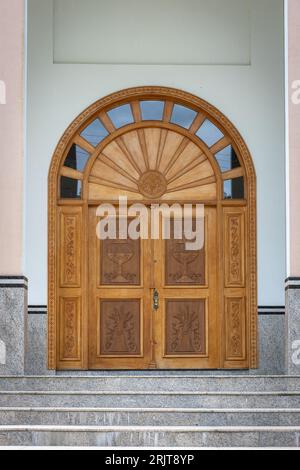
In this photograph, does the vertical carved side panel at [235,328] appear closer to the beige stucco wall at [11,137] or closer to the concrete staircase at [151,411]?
the concrete staircase at [151,411]

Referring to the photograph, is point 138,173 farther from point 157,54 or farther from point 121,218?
point 157,54

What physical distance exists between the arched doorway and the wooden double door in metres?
0.01

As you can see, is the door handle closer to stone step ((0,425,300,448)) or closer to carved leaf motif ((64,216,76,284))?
carved leaf motif ((64,216,76,284))

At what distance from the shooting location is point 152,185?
11695 mm

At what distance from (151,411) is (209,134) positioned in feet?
14.1

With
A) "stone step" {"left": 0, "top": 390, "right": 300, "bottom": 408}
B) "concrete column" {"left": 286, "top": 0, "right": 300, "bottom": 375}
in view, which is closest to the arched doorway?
"concrete column" {"left": 286, "top": 0, "right": 300, "bottom": 375}

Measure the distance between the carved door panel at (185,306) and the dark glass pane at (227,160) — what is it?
80cm

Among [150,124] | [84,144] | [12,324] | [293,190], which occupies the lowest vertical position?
[12,324]

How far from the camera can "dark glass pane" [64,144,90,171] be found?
1169 cm

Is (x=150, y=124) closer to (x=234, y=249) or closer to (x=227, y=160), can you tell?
(x=227, y=160)

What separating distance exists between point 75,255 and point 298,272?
2.76 metres

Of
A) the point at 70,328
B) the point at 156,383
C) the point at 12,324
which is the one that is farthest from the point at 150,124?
the point at 156,383

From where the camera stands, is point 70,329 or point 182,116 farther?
point 182,116

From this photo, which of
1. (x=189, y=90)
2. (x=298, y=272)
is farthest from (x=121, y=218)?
(x=298, y=272)
